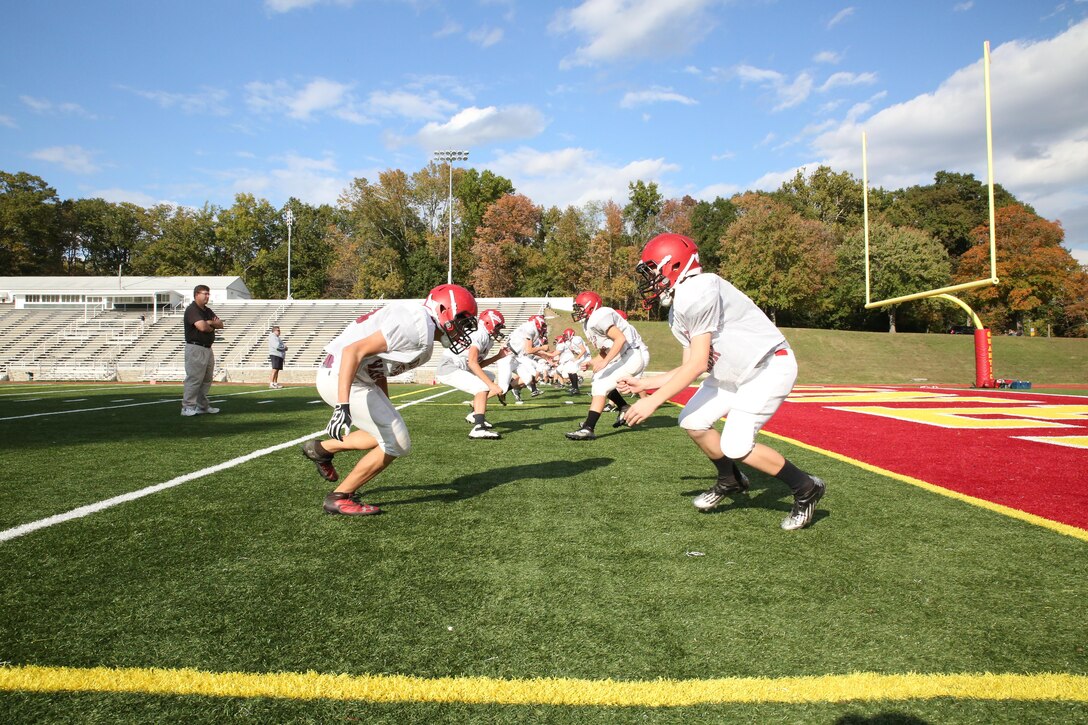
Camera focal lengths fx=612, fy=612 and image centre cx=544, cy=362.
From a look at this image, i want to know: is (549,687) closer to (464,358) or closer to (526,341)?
(464,358)

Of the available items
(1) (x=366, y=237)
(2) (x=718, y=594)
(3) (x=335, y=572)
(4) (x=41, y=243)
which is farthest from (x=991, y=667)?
(4) (x=41, y=243)

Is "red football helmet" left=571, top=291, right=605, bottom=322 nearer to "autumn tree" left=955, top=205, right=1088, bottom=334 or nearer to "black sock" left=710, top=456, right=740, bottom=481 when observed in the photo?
"black sock" left=710, top=456, right=740, bottom=481

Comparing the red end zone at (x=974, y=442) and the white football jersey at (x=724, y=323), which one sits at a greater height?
the white football jersey at (x=724, y=323)

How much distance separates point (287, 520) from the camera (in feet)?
13.5

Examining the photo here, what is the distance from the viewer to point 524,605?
111 inches

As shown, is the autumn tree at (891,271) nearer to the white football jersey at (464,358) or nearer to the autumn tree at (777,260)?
the autumn tree at (777,260)

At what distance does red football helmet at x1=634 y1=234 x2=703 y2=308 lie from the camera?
4.41 m

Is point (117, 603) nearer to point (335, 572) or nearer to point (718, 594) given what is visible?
point (335, 572)

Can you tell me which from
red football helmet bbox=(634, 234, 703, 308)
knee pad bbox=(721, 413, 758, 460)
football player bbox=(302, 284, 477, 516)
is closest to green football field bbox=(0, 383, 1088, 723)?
football player bbox=(302, 284, 477, 516)

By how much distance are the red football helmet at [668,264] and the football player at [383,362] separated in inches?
52.2

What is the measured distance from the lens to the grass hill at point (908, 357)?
2891 cm

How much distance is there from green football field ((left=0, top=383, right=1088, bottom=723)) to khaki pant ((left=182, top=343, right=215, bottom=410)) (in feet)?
16.5

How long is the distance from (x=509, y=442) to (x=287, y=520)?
12.6ft

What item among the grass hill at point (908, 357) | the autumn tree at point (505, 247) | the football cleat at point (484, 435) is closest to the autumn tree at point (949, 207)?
the grass hill at point (908, 357)
